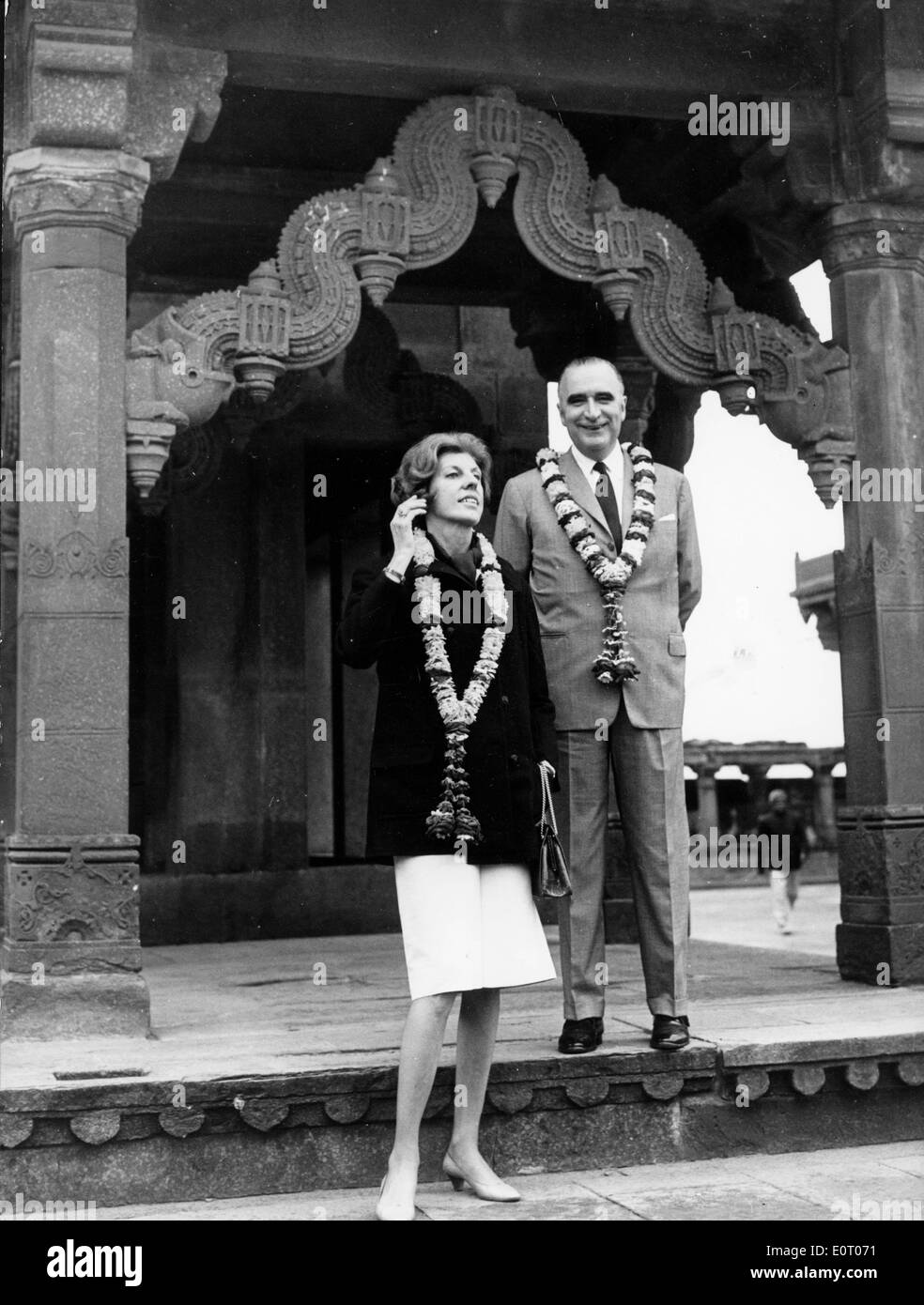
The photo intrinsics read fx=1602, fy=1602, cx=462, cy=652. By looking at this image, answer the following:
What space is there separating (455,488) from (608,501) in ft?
3.32

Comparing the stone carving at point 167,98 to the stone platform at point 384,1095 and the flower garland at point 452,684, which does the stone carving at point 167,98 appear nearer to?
the flower garland at point 452,684

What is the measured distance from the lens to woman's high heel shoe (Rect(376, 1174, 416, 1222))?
13.9ft

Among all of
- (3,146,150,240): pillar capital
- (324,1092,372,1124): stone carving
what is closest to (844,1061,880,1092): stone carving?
(324,1092,372,1124): stone carving

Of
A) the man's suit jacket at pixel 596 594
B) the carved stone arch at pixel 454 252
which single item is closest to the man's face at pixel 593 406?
the man's suit jacket at pixel 596 594

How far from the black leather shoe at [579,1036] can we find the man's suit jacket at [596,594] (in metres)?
0.97

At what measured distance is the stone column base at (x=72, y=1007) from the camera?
543 centimetres

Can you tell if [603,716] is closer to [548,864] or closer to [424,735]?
[548,864]

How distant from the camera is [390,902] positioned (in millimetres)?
10125

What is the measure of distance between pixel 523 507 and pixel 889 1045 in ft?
7.32

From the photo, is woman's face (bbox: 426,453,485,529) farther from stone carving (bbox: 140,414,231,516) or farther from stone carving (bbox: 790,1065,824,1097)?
stone carving (bbox: 140,414,231,516)

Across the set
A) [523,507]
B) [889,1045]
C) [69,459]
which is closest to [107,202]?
[69,459]

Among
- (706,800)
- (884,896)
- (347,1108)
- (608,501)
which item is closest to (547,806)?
(347,1108)

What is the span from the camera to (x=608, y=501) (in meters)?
5.47
